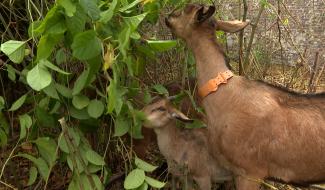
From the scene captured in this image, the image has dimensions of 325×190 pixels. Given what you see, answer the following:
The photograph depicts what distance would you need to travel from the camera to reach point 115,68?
271 cm

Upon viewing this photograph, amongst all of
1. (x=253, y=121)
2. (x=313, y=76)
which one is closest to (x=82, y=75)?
(x=253, y=121)

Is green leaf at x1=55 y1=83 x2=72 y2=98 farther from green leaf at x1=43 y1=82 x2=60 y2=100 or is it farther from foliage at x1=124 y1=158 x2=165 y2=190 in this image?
foliage at x1=124 y1=158 x2=165 y2=190

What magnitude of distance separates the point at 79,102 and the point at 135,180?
53 cm

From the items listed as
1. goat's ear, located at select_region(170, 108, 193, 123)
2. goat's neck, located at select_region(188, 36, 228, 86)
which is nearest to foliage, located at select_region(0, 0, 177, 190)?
goat's ear, located at select_region(170, 108, 193, 123)

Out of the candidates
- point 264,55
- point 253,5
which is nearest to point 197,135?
point 264,55

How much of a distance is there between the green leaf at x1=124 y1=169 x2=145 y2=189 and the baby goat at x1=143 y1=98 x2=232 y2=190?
0.69 metres

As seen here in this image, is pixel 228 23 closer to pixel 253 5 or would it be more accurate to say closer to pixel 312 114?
pixel 312 114

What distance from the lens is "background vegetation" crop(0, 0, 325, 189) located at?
2.56 m

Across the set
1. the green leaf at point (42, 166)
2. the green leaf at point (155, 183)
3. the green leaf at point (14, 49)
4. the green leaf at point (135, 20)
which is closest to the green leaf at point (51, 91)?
the green leaf at point (14, 49)

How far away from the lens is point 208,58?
3363 mm

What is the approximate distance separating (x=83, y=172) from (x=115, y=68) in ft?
2.28

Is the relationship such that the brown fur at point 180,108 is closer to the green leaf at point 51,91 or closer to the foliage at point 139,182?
the foliage at point 139,182

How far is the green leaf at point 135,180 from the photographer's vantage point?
2848 mm

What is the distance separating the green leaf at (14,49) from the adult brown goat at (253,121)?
1141 mm
